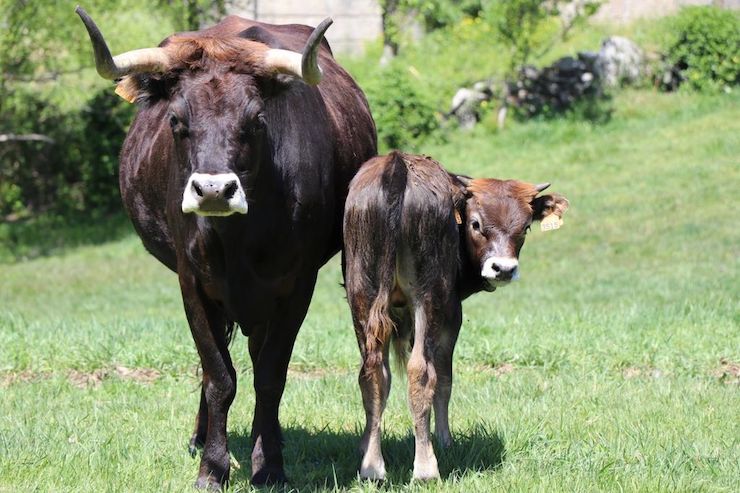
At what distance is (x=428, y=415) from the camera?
229 inches

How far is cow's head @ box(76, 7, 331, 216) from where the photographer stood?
5.23m

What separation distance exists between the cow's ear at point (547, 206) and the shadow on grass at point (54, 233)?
1820cm

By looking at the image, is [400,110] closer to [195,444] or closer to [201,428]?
[201,428]

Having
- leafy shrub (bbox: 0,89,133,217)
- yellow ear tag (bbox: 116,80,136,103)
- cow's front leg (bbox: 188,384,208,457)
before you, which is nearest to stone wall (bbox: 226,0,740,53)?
leafy shrub (bbox: 0,89,133,217)

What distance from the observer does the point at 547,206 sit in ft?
22.4

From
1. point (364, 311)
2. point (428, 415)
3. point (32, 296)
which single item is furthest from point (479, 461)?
point (32, 296)

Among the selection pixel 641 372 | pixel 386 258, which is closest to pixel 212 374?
pixel 386 258

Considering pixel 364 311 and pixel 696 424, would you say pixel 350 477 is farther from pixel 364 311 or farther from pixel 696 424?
pixel 696 424

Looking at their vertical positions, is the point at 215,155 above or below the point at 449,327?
above

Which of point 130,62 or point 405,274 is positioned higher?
point 130,62

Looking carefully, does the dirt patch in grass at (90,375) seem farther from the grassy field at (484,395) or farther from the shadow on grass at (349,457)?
the shadow on grass at (349,457)

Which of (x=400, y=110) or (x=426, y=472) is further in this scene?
(x=400, y=110)

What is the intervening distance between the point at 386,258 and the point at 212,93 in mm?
1236

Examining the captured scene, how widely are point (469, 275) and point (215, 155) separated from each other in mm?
1982
